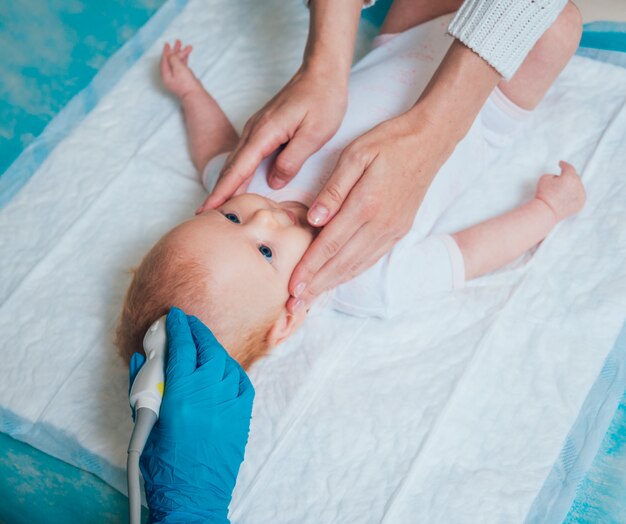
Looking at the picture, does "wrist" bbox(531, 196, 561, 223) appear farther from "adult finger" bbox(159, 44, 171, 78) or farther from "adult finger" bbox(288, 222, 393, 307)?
"adult finger" bbox(159, 44, 171, 78)

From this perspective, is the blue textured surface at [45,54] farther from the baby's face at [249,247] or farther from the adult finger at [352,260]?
the adult finger at [352,260]

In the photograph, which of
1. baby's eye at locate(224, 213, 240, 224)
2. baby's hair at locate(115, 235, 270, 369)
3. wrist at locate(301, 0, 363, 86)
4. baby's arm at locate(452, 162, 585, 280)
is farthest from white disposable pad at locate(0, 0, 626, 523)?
wrist at locate(301, 0, 363, 86)

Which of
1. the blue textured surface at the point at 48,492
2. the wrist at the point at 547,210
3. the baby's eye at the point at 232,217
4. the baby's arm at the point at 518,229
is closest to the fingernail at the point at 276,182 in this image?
the baby's eye at the point at 232,217

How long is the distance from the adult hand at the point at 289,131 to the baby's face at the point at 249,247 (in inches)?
1.9

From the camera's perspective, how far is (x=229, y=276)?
1.17 metres

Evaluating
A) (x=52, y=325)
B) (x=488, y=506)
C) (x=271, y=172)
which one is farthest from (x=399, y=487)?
(x=52, y=325)

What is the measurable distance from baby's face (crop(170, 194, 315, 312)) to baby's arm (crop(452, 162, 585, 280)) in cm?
31

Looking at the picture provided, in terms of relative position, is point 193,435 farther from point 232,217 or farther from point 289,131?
point 289,131

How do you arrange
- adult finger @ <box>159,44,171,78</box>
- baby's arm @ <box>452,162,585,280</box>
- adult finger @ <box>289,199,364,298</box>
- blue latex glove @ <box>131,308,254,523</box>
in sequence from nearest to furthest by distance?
blue latex glove @ <box>131,308,254,523</box>
adult finger @ <box>289,199,364,298</box>
baby's arm @ <box>452,162,585,280</box>
adult finger @ <box>159,44,171,78</box>

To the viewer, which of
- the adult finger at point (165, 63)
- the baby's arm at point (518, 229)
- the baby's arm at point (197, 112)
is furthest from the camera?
the adult finger at point (165, 63)

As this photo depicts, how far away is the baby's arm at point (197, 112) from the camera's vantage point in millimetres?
1541

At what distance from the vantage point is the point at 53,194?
1551 millimetres

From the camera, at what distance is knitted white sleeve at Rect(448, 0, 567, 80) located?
3.95 feet

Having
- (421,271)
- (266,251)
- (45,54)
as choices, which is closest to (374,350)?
(421,271)
